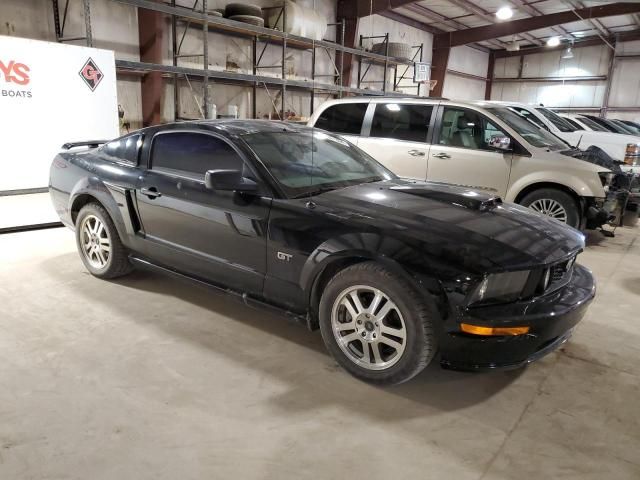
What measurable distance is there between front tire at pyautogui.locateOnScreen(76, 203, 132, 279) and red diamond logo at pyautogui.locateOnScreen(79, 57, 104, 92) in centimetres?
404

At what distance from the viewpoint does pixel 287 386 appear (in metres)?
2.50

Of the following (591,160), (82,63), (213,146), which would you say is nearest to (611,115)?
(591,160)

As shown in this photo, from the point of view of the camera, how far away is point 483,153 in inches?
219

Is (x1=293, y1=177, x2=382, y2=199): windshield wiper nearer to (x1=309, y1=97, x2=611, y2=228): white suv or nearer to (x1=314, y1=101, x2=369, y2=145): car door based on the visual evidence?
(x1=309, y1=97, x2=611, y2=228): white suv

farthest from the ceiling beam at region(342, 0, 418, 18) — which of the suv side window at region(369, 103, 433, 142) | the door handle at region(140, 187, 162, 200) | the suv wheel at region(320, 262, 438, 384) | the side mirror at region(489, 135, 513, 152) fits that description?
the suv wheel at region(320, 262, 438, 384)

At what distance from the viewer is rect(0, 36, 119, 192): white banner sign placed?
6.38m

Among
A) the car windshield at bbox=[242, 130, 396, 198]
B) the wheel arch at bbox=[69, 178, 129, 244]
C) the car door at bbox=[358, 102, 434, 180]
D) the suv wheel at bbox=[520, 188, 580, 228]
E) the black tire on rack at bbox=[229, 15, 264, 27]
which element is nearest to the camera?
the car windshield at bbox=[242, 130, 396, 198]

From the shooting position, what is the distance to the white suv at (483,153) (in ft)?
17.3

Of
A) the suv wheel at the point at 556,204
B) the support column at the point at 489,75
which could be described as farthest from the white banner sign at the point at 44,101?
the support column at the point at 489,75

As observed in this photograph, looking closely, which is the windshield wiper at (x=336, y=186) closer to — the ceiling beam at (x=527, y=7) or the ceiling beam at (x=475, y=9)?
the ceiling beam at (x=475, y=9)

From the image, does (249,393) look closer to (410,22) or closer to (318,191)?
(318,191)

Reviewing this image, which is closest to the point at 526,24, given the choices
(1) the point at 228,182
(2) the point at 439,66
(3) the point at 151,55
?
(2) the point at 439,66

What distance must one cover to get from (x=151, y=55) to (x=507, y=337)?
8.91m

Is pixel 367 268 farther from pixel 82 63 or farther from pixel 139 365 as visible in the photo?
pixel 82 63
